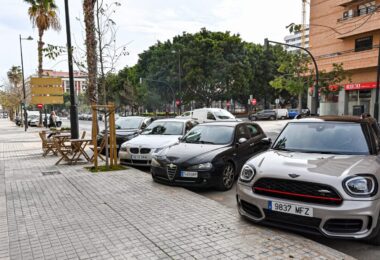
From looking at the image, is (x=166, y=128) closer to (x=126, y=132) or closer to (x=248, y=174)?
(x=126, y=132)

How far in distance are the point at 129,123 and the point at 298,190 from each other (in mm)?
9738

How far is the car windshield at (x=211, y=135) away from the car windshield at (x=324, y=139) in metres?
2.05

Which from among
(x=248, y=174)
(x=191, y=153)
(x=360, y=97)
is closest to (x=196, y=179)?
(x=191, y=153)

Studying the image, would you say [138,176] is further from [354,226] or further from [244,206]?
[354,226]

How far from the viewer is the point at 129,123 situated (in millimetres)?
12883

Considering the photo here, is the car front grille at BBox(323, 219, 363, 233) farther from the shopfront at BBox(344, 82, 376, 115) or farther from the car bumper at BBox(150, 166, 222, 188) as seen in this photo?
the shopfront at BBox(344, 82, 376, 115)

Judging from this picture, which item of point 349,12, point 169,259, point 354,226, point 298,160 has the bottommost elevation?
point 169,259

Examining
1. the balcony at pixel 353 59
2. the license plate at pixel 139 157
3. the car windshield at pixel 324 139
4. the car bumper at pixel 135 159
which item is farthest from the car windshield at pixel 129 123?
the balcony at pixel 353 59

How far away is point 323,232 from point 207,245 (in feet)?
4.51

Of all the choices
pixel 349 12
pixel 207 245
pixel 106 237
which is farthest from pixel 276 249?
pixel 349 12

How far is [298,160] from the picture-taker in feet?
14.5

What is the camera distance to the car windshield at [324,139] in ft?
15.8

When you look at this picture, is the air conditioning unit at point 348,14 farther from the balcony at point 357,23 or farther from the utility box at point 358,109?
the utility box at point 358,109

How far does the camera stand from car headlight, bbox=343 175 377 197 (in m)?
3.72
